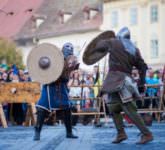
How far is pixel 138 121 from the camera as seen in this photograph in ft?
32.7

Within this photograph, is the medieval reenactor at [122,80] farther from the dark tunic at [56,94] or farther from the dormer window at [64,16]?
the dormer window at [64,16]

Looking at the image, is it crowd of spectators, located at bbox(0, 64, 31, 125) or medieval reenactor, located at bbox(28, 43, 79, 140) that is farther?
crowd of spectators, located at bbox(0, 64, 31, 125)

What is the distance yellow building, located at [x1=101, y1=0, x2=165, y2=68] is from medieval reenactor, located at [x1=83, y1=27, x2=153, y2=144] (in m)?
41.2

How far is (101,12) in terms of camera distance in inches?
2292

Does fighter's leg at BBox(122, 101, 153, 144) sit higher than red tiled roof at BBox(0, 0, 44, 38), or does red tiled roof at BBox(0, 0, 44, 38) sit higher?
red tiled roof at BBox(0, 0, 44, 38)

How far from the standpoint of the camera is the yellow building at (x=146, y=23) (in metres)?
52.2

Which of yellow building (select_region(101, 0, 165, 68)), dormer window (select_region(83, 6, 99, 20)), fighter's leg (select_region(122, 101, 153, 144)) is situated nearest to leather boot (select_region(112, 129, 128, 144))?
fighter's leg (select_region(122, 101, 153, 144))

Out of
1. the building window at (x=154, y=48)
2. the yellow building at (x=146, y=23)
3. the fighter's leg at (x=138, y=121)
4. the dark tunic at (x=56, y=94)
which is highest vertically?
Answer: the yellow building at (x=146, y=23)

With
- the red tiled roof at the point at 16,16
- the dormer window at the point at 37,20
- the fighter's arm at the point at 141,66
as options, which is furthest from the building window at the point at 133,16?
the fighter's arm at the point at 141,66

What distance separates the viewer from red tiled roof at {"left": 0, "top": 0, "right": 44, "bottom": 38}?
64.6 m

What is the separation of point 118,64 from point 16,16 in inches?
2253

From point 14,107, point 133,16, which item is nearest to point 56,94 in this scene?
point 14,107

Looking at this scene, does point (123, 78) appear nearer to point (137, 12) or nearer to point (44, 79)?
point (44, 79)

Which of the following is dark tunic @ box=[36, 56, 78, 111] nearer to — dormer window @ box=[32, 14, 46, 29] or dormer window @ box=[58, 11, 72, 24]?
dormer window @ box=[58, 11, 72, 24]
